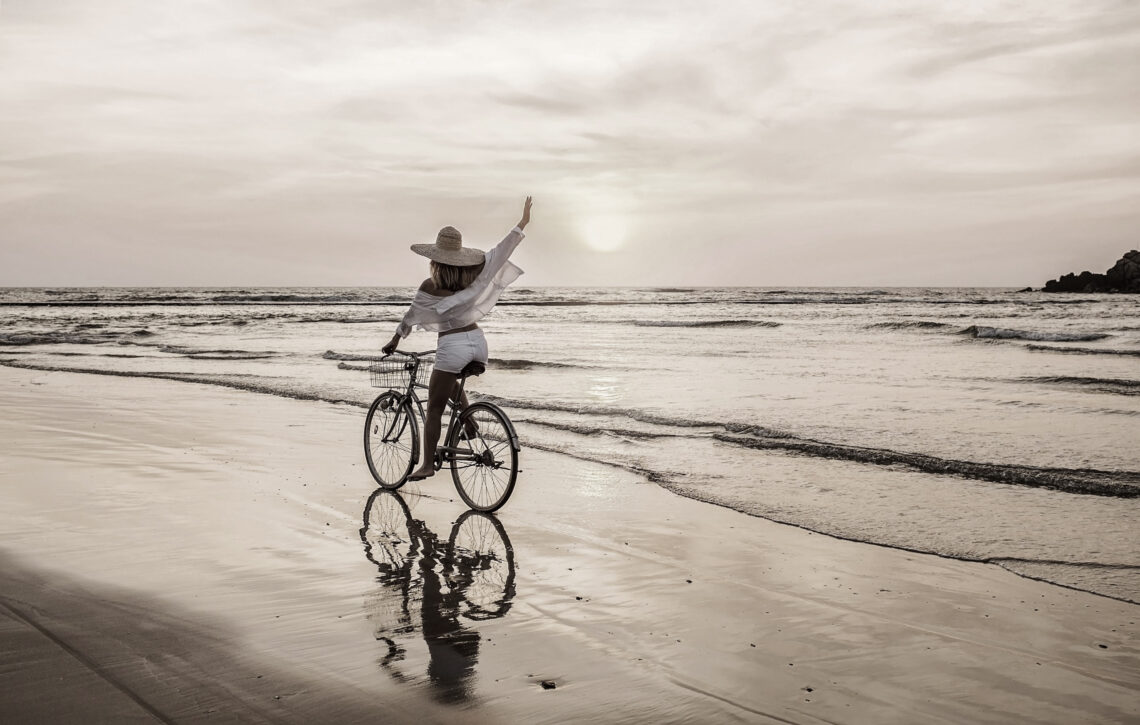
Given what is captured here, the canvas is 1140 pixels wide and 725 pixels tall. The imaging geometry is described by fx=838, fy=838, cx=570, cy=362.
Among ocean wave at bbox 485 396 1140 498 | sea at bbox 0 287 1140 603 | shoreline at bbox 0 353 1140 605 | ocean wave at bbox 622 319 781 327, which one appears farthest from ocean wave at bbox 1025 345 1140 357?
shoreline at bbox 0 353 1140 605

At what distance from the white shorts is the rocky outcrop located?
92526mm

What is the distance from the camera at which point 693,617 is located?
4.30 metres

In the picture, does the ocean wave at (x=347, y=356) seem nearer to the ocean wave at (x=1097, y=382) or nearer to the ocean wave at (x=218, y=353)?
the ocean wave at (x=218, y=353)

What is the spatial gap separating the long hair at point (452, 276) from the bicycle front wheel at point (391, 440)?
1.46 m

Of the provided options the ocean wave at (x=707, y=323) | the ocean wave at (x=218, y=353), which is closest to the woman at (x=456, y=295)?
the ocean wave at (x=218, y=353)

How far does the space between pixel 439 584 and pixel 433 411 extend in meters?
2.13

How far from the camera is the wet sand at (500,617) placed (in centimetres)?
329

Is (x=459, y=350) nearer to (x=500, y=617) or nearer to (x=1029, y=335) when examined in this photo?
(x=500, y=617)

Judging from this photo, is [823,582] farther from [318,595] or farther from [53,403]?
[53,403]

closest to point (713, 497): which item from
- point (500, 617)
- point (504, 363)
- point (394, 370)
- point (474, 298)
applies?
point (474, 298)

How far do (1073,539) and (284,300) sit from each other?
77.9m

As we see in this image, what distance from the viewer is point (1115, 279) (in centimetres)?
8512

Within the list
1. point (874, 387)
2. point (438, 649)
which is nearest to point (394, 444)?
point (438, 649)

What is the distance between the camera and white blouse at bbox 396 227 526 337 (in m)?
6.40
